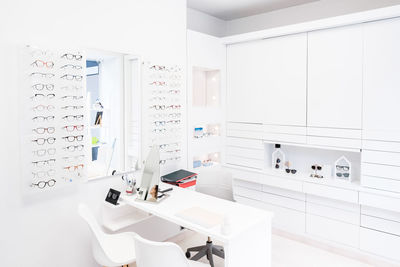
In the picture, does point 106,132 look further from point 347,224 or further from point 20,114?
point 347,224

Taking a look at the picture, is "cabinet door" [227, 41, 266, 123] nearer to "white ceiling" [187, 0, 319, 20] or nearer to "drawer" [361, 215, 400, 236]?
"white ceiling" [187, 0, 319, 20]

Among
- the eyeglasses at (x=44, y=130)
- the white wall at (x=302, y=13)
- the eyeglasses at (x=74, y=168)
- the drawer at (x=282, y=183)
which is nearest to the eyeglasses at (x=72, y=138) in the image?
the eyeglasses at (x=44, y=130)

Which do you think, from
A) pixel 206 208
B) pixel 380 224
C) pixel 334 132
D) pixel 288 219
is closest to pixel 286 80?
pixel 334 132

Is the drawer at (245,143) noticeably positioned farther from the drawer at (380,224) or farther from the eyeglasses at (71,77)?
the eyeglasses at (71,77)

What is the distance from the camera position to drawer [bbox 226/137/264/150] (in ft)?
12.0

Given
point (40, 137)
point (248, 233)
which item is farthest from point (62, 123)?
point (248, 233)

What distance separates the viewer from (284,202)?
11.8ft

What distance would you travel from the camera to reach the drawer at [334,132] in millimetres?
2934

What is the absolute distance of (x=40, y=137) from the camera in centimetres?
214

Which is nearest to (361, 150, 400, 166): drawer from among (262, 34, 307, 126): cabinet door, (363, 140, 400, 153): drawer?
(363, 140, 400, 153): drawer

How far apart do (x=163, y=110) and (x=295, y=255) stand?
6.82ft

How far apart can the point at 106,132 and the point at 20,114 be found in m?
0.72

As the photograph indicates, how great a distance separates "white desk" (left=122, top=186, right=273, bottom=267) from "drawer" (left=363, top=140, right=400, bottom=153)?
1421mm

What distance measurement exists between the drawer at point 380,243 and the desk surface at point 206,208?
59.8 inches
